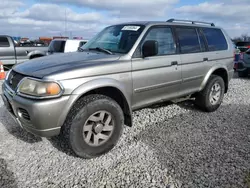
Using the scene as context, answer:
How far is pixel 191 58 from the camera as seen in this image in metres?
4.06

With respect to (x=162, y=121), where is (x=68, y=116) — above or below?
above

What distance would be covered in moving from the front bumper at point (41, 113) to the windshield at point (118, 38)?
1.32 meters

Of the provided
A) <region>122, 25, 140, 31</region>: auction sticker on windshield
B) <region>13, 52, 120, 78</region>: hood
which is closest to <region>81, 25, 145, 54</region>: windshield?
<region>122, 25, 140, 31</region>: auction sticker on windshield

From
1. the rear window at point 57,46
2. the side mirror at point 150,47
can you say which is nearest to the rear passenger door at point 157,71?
the side mirror at point 150,47

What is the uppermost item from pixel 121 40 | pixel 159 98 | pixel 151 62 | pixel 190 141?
pixel 121 40

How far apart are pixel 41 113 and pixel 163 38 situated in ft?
7.79

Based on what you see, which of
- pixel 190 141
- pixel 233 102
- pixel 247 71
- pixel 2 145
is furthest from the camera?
pixel 247 71

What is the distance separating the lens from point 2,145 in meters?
3.21

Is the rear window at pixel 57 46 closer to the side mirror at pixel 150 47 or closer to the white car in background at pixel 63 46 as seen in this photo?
the white car in background at pixel 63 46

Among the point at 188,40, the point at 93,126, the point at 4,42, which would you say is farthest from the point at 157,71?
the point at 4,42

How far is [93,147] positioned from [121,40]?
5.73 ft

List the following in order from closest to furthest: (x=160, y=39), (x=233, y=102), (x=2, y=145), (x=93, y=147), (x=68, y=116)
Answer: (x=68, y=116) < (x=93, y=147) < (x=2, y=145) < (x=160, y=39) < (x=233, y=102)

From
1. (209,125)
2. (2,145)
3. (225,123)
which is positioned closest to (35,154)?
(2,145)

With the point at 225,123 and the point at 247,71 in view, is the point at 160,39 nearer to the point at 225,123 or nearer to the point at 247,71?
the point at 225,123
